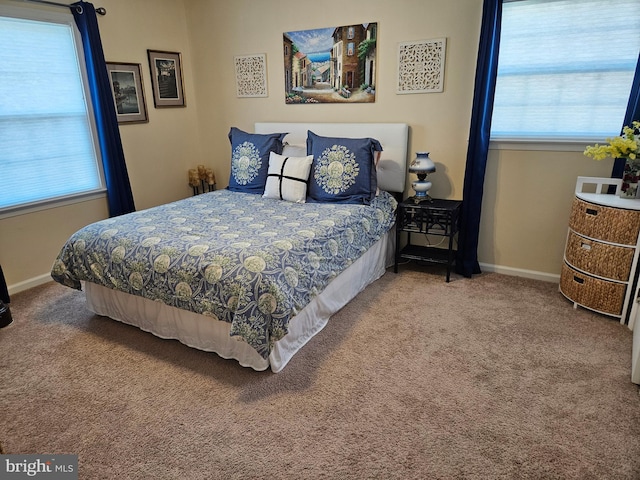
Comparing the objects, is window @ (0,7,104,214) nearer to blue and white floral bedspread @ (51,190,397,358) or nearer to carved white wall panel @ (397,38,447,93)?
blue and white floral bedspread @ (51,190,397,358)

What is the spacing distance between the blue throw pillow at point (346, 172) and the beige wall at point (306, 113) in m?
0.57

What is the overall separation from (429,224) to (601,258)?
1284 millimetres

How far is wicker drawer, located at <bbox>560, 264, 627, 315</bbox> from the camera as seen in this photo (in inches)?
105

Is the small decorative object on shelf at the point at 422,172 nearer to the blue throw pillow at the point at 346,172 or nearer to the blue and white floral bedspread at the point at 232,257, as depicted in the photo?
the blue throw pillow at the point at 346,172

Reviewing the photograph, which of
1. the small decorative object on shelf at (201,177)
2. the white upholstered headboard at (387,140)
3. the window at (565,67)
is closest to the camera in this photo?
the window at (565,67)

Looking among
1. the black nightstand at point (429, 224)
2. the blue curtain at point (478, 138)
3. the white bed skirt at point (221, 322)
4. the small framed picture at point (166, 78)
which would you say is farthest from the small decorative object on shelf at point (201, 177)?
the blue curtain at point (478, 138)

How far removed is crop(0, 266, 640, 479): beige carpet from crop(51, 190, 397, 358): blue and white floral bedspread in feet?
1.18

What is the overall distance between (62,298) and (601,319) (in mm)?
3917

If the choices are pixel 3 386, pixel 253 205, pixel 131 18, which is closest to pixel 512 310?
pixel 253 205

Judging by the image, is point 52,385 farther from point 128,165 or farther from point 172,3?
point 172,3

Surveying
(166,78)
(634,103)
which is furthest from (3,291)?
(634,103)

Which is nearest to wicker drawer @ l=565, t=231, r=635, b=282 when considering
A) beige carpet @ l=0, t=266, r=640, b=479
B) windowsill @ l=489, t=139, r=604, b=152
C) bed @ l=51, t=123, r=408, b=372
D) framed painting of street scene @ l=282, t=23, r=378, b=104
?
beige carpet @ l=0, t=266, r=640, b=479

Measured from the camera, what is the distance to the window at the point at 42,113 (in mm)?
3100

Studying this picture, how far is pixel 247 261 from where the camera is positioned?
2.11m
